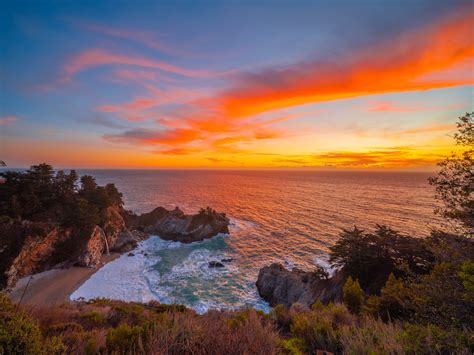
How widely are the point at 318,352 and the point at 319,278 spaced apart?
1733cm

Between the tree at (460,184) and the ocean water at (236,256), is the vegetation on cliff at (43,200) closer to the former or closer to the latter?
the ocean water at (236,256)

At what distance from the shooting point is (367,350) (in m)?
3.86

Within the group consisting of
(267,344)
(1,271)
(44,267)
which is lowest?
(44,267)

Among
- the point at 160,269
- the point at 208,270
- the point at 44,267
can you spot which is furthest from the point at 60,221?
the point at 208,270

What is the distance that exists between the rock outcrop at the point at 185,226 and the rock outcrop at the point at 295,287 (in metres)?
18.9

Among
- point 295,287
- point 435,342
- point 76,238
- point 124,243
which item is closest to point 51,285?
point 76,238

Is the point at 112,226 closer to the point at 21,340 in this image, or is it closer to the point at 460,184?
the point at 21,340

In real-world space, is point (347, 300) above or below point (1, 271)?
above

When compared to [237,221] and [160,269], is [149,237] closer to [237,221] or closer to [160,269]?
[160,269]

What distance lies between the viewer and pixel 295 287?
20.6 meters

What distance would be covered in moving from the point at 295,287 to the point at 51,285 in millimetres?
26638

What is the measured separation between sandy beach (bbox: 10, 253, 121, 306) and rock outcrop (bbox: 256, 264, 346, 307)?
20.2 meters

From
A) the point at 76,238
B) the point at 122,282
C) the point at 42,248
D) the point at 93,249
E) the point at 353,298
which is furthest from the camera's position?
the point at 93,249

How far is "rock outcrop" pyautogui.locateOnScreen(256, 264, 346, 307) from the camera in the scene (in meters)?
17.4
